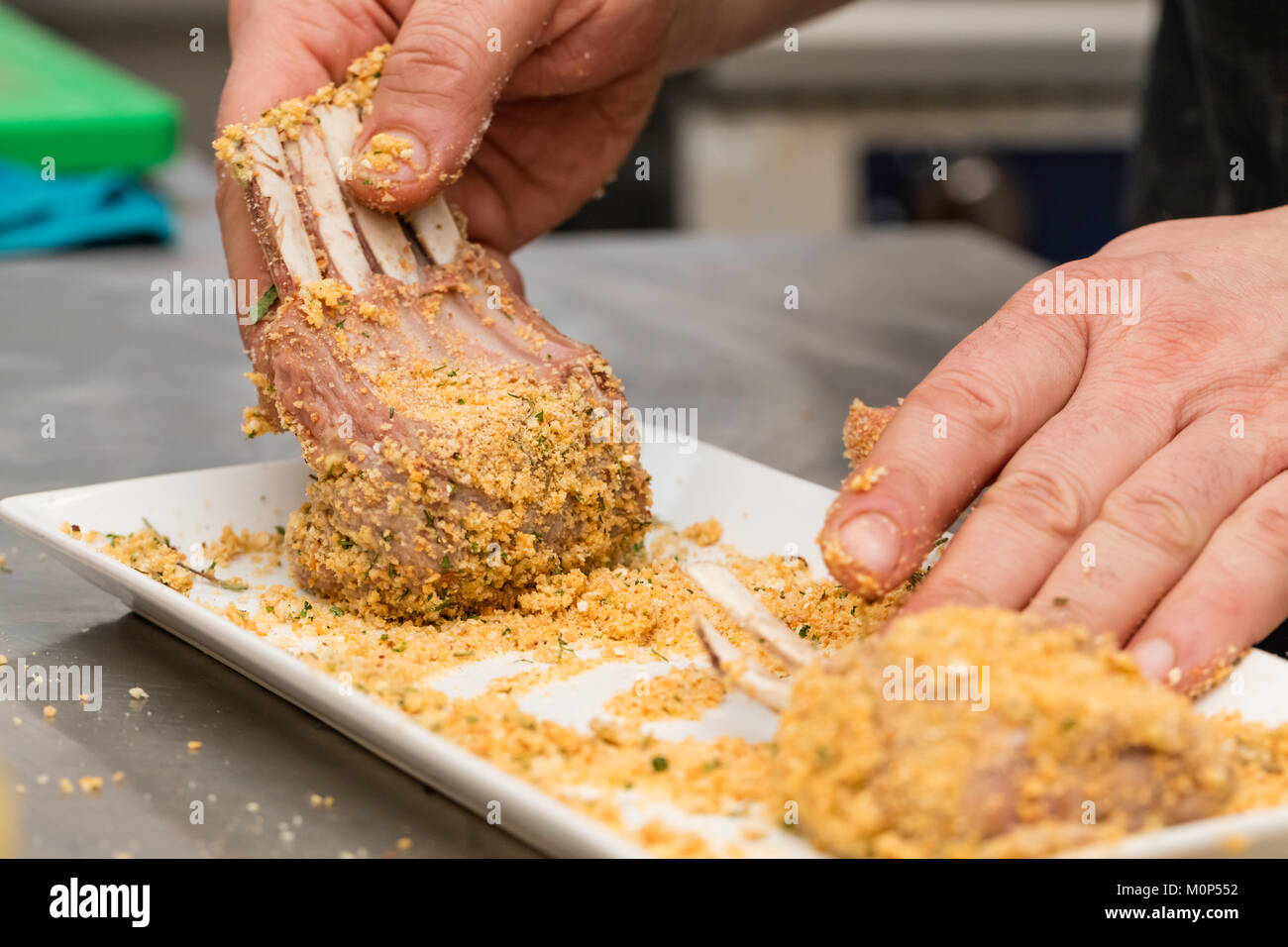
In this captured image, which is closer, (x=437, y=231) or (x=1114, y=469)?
(x=1114, y=469)

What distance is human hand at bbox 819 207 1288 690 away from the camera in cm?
145

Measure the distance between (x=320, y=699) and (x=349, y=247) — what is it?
2.61ft

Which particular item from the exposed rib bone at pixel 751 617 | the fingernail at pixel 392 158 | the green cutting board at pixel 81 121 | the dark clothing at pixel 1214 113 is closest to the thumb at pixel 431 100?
the fingernail at pixel 392 158

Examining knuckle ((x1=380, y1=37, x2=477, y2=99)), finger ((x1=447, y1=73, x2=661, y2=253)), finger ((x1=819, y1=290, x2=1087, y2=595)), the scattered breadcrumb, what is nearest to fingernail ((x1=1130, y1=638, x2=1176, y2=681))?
finger ((x1=819, y1=290, x2=1087, y2=595))

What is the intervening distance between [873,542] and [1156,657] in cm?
31

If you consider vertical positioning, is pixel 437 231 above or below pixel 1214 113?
below

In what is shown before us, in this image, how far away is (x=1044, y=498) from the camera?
1.52m

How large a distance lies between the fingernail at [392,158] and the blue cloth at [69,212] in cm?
292

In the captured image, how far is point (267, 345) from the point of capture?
1930 millimetres

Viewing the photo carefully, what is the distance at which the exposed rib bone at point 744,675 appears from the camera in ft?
4.55

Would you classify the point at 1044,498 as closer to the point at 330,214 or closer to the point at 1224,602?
the point at 1224,602

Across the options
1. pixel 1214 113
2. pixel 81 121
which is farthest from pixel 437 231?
pixel 81 121

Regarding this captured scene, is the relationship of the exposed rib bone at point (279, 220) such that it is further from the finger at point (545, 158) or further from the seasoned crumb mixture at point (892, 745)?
the finger at point (545, 158)

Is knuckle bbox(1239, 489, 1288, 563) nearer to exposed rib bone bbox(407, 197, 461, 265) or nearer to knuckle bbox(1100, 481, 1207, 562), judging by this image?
knuckle bbox(1100, 481, 1207, 562)
